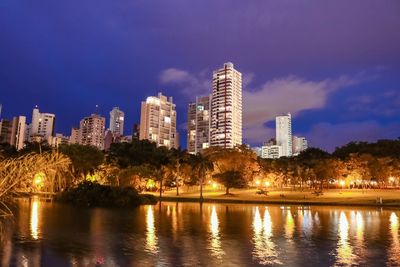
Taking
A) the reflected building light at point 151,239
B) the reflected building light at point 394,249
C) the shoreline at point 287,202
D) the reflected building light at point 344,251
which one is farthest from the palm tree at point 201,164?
the reflected building light at point 344,251

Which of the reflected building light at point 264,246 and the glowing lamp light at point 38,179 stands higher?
the glowing lamp light at point 38,179

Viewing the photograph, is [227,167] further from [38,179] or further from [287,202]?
[38,179]

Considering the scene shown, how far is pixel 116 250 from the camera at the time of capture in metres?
20.1

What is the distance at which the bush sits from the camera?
2302 inches

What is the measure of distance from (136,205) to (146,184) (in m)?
31.0

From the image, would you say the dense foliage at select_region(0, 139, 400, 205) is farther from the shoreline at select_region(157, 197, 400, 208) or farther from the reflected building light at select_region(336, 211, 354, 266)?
the reflected building light at select_region(336, 211, 354, 266)

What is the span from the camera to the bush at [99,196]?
58.5 meters

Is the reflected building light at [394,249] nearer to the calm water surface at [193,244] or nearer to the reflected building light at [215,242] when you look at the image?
the calm water surface at [193,244]

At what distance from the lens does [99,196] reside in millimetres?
59281

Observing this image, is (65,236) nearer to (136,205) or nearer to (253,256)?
(253,256)

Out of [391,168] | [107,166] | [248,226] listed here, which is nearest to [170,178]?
[107,166]

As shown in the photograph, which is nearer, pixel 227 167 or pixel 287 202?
pixel 287 202

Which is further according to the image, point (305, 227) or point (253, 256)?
point (305, 227)

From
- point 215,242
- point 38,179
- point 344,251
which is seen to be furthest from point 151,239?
point 38,179
